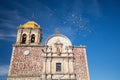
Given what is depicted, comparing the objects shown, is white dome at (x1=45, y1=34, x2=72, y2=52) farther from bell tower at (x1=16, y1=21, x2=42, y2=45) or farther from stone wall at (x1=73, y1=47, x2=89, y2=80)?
bell tower at (x1=16, y1=21, x2=42, y2=45)

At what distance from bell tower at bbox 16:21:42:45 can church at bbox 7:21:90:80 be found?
2.90m

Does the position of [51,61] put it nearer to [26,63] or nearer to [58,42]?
[58,42]

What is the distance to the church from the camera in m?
20.1

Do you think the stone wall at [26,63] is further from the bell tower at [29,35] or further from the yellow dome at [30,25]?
the yellow dome at [30,25]

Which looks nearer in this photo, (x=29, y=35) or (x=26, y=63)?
(x=26, y=63)

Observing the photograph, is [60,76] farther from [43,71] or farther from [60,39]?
[60,39]

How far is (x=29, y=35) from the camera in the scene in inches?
1029

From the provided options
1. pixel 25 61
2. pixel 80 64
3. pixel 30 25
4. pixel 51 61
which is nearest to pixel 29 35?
pixel 30 25

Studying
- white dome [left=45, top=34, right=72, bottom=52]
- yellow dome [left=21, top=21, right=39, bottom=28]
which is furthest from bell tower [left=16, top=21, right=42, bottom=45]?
white dome [left=45, top=34, right=72, bottom=52]

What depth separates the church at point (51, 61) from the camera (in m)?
20.1

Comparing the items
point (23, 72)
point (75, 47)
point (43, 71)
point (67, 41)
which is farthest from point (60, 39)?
point (23, 72)

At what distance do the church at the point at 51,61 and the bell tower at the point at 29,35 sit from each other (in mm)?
2905

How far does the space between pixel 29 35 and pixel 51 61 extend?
749 centimetres

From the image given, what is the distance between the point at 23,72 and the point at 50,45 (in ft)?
18.7
